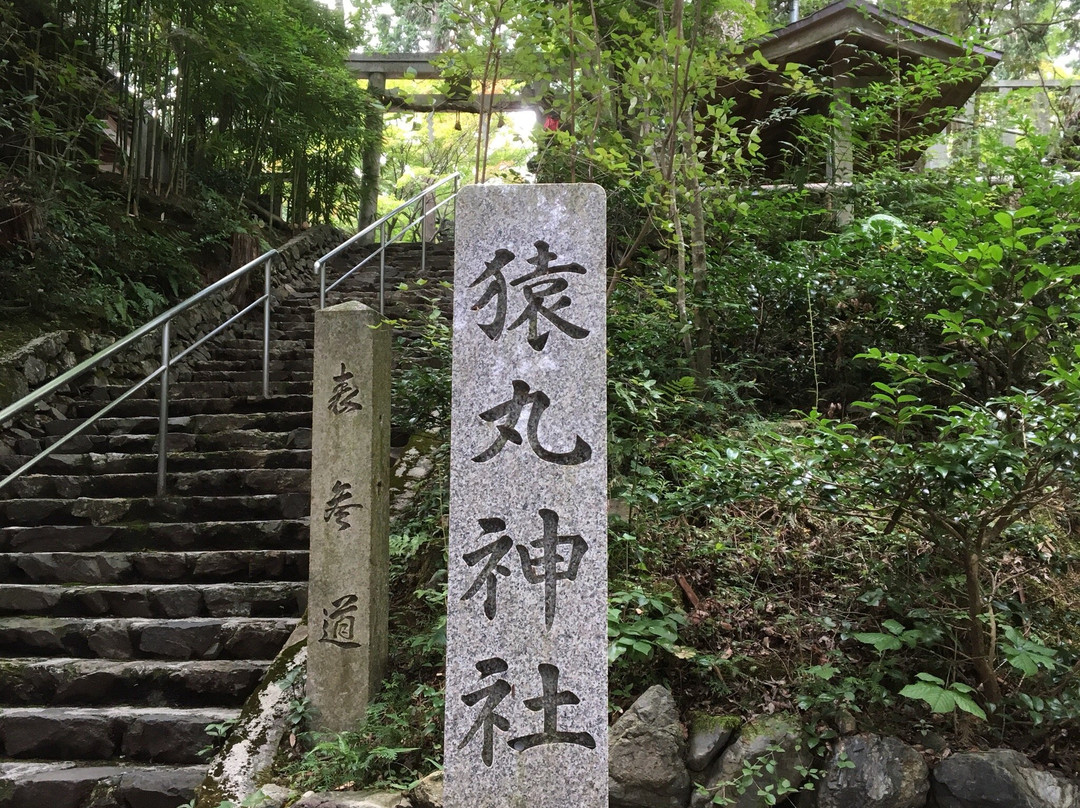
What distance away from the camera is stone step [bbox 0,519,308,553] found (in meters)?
4.19

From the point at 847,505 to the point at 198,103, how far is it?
8849mm

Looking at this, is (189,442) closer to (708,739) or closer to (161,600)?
(161,600)

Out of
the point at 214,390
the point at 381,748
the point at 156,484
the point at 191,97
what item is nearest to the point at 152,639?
the point at 156,484

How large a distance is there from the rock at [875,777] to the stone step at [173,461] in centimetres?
336

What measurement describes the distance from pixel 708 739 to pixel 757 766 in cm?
18

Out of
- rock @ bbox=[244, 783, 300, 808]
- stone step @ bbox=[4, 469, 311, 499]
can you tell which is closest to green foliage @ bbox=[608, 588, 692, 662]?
rock @ bbox=[244, 783, 300, 808]

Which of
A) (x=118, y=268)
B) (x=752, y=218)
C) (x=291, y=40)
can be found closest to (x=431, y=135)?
(x=291, y=40)

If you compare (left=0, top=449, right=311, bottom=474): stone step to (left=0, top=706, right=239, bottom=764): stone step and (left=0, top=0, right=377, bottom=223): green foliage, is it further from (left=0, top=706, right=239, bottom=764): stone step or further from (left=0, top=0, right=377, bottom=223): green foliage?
(left=0, top=0, right=377, bottom=223): green foliage

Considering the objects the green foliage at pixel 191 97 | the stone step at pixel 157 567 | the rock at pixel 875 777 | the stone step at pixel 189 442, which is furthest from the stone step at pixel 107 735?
the green foliage at pixel 191 97

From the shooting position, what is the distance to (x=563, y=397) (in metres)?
2.38

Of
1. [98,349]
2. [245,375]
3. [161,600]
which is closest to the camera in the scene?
[161,600]

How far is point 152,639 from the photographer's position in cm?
357

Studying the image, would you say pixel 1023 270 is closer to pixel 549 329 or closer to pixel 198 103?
pixel 549 329

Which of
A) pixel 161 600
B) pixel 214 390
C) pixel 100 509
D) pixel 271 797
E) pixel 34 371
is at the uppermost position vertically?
pixel 34 371
